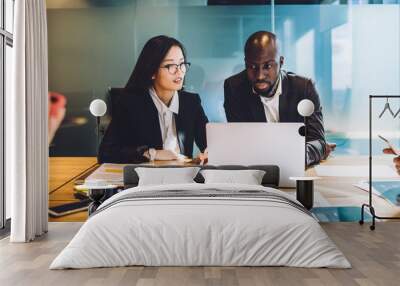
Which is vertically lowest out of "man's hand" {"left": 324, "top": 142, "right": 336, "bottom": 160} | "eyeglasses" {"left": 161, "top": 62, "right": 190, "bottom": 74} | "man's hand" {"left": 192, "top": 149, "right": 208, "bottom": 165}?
"man's hand" {"left": 192, "top": 149, "right": 208, "bottom": 165}

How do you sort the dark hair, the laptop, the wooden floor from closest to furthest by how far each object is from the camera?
the wooden floor
the laptop
the dark hair

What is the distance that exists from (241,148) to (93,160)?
204 cm

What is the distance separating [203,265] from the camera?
4926 millimetres

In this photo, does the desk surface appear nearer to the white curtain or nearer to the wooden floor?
the white curtain

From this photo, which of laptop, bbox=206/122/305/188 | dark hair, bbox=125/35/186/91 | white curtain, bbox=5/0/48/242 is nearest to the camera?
white curtain, bbox=5/0/48/242

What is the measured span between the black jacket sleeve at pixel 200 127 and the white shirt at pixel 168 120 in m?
0.28

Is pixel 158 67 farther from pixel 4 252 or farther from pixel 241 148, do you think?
pixel 4 252

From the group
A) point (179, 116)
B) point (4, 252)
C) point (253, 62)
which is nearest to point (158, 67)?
point (179, 116)

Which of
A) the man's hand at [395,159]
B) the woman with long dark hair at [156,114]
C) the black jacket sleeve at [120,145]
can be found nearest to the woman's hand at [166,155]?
the woman with long dark hair at [156,114]

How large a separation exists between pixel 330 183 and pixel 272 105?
133 cm

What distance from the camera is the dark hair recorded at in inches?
314

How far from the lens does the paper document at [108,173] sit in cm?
788

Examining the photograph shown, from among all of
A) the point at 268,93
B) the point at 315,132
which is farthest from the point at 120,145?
the point at 315,132

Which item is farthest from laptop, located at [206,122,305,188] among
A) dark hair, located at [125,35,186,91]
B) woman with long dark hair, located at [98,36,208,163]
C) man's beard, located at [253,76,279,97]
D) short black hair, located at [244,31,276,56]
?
dark hair, located at [125,35,186,91]
